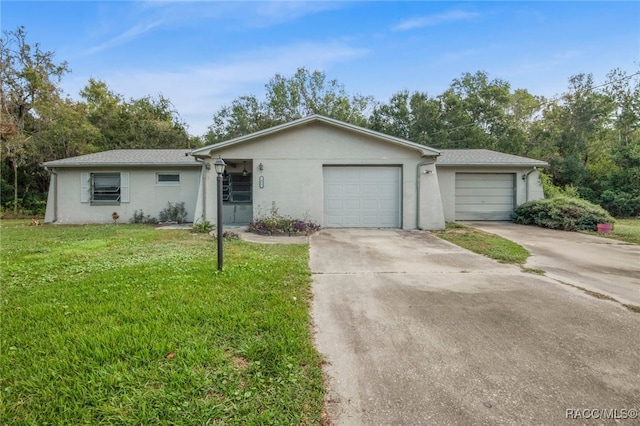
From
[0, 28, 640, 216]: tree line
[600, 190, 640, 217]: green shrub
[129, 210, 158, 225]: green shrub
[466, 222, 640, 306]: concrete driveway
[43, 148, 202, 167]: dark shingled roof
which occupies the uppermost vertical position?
[0, 28, 640, 216]: tree line

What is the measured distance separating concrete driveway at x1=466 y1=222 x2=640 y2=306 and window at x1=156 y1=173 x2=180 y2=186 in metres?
12.1

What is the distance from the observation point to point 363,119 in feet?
85.5

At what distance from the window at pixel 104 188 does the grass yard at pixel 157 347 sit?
866 cm

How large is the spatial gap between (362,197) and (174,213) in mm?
7715

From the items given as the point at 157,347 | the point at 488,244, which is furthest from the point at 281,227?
the point at 157,347

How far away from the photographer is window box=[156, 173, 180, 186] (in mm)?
12656

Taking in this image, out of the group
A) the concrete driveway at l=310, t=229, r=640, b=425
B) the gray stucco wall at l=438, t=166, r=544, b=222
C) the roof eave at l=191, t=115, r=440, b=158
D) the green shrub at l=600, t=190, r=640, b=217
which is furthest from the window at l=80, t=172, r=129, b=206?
the green shrub at l=600, t=190, r=640, b=217

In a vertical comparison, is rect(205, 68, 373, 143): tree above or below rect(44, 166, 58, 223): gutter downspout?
above

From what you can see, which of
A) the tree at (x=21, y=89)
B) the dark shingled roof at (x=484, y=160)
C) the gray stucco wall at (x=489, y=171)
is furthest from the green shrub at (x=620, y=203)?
the tree at (x=21, y=89)

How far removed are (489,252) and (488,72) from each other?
77.1 feet

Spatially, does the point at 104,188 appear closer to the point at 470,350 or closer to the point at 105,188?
the point at 105,188

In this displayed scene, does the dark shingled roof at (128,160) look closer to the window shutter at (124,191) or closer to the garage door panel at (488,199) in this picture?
the window shutter at (124,191)

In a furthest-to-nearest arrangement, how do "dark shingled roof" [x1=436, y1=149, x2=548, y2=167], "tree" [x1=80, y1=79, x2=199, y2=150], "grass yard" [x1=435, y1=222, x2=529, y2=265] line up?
1. "tree" [x1=80, y1=79, x2=199, y2=150]
2. "dark shingled roof" [x1=436, y1=149, x2=548, y2=167]
3. "grass yard" [x1=435, y1=222, x2=529, y2=265]

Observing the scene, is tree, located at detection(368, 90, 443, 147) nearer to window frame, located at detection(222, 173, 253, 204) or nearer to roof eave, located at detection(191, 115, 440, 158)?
roof eave, located at detection(191, 115, 440, 158)
